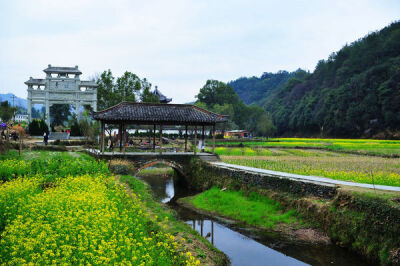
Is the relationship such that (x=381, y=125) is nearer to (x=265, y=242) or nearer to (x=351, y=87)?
(x=351, y=87)

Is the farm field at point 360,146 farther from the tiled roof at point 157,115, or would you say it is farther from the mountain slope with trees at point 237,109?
the mountain slope with trees at point 237,109

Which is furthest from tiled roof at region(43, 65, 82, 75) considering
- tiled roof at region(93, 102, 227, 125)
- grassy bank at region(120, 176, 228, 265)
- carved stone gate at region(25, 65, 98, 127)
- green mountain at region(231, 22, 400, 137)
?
green mountain at region(231, 22, 400, 137)

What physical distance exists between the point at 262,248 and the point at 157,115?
13.0m

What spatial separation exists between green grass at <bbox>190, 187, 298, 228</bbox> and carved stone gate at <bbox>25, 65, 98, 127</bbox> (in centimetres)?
2898

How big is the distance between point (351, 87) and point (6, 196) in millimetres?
66375

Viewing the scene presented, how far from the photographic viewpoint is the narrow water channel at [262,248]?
10219mm

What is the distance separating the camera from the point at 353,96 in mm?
62562

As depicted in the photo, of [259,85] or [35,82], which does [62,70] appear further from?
[259,85]

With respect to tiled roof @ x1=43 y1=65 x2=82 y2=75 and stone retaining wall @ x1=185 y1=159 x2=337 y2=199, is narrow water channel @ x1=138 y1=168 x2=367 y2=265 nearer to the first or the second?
stone retaining wall @ x1=185 y1=159 x2=337 y2=199

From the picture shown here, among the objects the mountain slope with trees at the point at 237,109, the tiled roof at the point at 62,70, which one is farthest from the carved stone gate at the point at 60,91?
the mountain slope with trees at the point at 237,109

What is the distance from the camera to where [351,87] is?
210ft

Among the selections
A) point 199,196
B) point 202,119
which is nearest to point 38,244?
point 199,196

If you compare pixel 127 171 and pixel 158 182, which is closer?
pixel 127 171

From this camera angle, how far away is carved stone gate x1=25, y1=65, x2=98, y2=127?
4147cm
